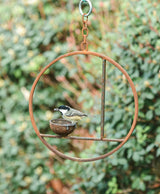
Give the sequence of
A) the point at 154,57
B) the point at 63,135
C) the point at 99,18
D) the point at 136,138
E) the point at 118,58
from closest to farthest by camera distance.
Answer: the point at 63,135
the point at 154,57
the point at 136,138
the point at 118,58
the point at 99,18

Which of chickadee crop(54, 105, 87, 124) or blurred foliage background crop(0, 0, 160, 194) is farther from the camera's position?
blurred foliage background crop(0, 0, 160, 194)

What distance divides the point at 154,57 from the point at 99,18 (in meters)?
0.80

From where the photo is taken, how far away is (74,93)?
8.36 feet

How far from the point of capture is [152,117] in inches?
67.2

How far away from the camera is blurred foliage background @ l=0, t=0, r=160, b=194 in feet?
5.63

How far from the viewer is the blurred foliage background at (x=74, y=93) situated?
1.72 meters

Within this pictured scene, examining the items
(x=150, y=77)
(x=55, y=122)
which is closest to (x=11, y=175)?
(x=55, y=122)

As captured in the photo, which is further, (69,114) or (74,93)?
(74,93)

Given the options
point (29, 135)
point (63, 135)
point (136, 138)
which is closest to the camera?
point (63, 135)

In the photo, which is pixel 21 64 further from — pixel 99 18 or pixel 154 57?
pixel 154 57

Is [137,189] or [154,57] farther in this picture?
[137,189]

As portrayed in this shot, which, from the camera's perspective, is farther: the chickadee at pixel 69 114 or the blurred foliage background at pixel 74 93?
the blurred foliage background at pixel 74 93

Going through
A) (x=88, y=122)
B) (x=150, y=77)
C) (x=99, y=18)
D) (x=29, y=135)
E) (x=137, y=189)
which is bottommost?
(x=137, y=189)

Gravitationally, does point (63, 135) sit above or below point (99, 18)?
below
